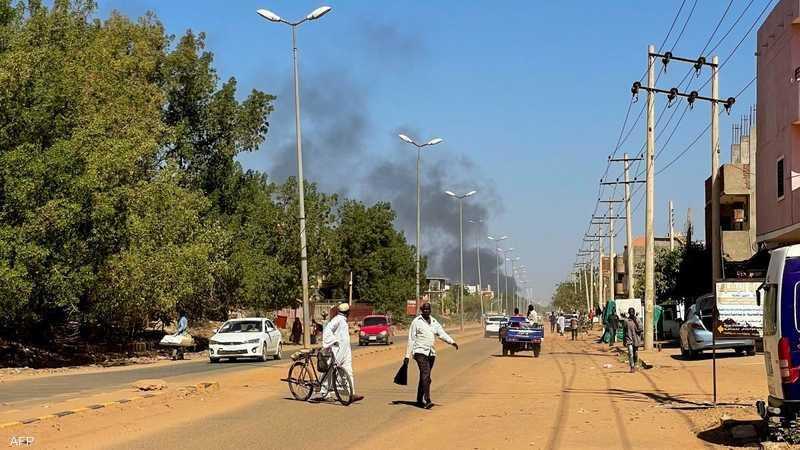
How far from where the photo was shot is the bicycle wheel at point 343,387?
61.0 ft

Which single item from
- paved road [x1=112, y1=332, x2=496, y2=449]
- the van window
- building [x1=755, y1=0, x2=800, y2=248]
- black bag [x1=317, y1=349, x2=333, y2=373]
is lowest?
paved road [x1=112, y1=332, x2=496, y2=449]

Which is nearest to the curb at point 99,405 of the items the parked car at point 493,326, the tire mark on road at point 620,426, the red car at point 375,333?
the tire mark on road at point 620,426

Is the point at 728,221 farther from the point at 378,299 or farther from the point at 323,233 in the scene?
the point at 378,299

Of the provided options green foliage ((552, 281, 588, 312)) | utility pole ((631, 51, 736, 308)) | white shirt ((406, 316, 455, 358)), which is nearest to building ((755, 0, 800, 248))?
utility pole ((631, 51, 736, 308))

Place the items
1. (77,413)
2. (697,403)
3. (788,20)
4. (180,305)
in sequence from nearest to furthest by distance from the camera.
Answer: (77,413), (697,403), (788,20), (180,305)

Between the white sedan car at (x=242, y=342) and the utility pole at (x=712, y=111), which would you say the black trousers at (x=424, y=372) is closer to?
the utility pole at (x=712, y=111)

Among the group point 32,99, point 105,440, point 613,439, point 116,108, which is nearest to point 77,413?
point 105,440

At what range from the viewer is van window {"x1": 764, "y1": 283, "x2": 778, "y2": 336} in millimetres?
12586

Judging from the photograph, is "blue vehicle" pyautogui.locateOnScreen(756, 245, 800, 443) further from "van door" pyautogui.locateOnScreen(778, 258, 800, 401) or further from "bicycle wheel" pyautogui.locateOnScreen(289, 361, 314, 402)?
"bicycle wheel" pyautogui.locateOnScreen(289, 361, 314, 402)

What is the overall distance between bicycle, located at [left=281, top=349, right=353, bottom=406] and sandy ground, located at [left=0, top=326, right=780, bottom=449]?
13.8 inches

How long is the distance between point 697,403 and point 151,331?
4295 cm

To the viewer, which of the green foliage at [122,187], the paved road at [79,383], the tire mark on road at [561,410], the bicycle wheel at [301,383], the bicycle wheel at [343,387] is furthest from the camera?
the green foliage at [122,187]

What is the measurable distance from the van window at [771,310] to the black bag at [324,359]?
818 cm

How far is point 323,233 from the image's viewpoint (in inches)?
2753
